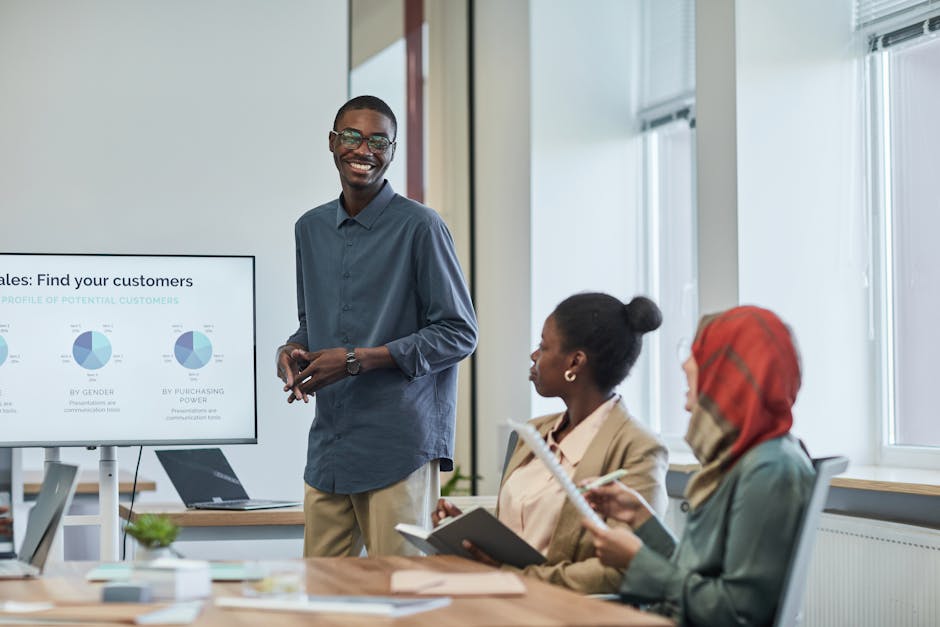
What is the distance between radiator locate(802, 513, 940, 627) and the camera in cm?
319

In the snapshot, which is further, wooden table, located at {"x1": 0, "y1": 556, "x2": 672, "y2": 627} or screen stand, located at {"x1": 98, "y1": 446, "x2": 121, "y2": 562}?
screen stand, located at {"x1": 98, "y1": 446, "x2": 121, "y2": 562}

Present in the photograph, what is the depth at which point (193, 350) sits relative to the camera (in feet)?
11.6

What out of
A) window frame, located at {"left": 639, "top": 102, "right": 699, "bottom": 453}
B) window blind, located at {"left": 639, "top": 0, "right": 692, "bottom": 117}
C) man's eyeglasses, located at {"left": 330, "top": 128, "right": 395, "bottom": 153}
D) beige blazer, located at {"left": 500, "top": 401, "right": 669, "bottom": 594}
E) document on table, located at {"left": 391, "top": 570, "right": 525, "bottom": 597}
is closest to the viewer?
document on table, located at {"left": 391, "top": 570, "right": 525, "bottom": 597}

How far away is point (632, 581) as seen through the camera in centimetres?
184

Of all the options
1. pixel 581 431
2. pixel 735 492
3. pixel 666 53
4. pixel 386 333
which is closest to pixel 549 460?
pixel 735 492

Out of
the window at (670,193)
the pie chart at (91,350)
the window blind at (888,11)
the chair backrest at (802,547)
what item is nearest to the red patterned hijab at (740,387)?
the chair backrest at (802,547)

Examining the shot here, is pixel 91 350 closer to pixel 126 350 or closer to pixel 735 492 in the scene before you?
pixel 126 350

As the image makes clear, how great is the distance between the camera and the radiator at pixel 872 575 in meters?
3.19

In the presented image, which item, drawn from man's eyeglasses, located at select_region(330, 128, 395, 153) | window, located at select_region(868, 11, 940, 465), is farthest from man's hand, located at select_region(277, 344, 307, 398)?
window, located at select_region(868, 11, 940, 465)

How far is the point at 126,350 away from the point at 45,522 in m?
1.40

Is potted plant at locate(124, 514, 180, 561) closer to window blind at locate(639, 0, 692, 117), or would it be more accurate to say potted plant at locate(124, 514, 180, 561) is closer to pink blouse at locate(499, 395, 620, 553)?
pink blouse at locate(499, 395, 620, 553)

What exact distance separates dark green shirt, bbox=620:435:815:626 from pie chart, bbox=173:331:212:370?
2025 mm

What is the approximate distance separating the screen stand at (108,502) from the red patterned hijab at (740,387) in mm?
2157

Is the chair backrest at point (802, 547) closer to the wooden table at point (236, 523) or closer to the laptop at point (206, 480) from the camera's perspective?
the wooden table at point (236, 523)
